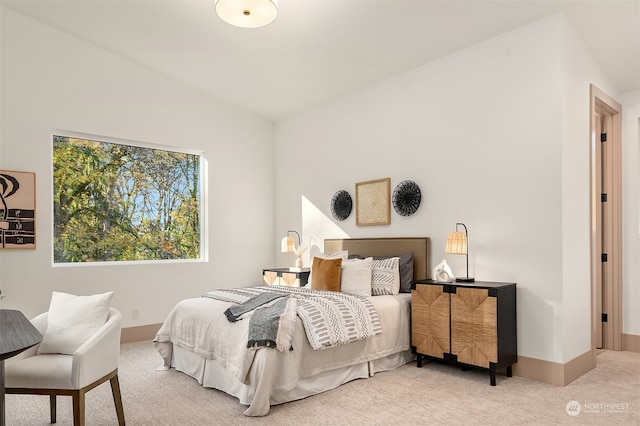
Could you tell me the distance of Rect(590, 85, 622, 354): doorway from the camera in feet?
16.1

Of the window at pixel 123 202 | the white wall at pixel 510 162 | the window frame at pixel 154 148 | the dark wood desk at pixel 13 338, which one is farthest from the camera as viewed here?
the window at pixel 123 202

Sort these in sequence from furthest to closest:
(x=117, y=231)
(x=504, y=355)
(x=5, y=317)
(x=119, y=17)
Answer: (x=117, y=231) → (x=119, y=17) → (x=504, y=355) → (x=5, y=317)

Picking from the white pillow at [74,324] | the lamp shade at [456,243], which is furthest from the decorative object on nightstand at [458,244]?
the white pillow at [74,324]

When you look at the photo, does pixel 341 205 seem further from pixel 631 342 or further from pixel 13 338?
pixel 13 338

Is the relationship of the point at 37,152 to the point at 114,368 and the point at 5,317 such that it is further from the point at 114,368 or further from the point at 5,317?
the point at 114,368

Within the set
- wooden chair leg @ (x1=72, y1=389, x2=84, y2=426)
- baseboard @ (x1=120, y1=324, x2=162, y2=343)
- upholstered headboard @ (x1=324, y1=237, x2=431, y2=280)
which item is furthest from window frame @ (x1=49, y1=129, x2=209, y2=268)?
wooden chair leg @ (x1=72, y1=389, x2=84, y2=426)

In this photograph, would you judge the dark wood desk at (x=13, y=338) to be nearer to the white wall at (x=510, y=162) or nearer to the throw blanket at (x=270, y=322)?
the throw blanket at (x=270, y=322)

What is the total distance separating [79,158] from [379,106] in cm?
348

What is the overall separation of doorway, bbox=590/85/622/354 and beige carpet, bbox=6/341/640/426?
91 cm

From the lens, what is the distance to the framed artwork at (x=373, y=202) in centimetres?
529

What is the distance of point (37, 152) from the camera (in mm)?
4949

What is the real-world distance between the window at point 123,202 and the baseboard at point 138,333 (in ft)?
2.73

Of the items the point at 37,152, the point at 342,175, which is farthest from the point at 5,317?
the point at 342,175

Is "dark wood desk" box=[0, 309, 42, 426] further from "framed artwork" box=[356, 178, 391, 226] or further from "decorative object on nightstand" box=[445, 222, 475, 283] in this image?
"framed artwork" box=[356, 178, 391, 226]
